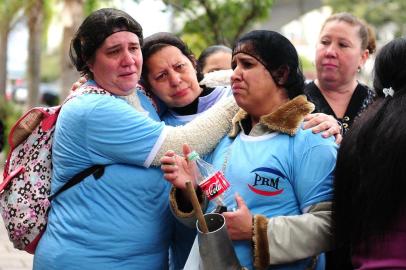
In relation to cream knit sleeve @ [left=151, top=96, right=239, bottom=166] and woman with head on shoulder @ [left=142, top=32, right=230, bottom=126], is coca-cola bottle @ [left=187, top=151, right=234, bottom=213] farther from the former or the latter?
woman with head on shoulder @ [left=142, top=32, right=230, bottom=126]

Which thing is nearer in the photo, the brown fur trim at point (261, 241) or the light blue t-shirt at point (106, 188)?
the brown fur trim at point (261, 241)

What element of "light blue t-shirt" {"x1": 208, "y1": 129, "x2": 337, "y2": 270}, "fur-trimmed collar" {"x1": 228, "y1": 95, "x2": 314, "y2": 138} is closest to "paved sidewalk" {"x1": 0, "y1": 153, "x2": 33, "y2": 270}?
"light blue t-shirt" {"x1": 208, "y1": 129, "x2": 337, "y2": 270}

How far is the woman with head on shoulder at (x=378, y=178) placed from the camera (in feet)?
7.51

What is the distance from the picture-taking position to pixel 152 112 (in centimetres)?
322

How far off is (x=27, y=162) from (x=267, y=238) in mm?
1235

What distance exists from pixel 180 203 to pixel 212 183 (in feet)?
1.16

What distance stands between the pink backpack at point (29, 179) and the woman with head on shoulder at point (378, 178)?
4.22ft

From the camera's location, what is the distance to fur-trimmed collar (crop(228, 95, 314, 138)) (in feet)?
8.95

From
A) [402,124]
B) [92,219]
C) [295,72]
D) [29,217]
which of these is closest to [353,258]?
[402,124]

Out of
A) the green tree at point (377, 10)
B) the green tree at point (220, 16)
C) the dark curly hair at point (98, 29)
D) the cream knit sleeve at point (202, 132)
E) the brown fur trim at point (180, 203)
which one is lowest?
the brown fur trim at point (180, 203)

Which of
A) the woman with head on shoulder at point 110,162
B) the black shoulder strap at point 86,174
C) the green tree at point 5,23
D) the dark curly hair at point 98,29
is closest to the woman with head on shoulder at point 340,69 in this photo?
the woman with head on shoulder at point 110,162

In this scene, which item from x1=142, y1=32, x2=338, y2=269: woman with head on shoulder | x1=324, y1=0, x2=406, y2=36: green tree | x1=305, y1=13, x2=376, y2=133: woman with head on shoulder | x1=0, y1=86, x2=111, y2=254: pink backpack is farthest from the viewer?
x1=324, y1=0, x2=406, y2=36: green tree

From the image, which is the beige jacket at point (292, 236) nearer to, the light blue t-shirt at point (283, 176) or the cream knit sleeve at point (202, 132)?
the light blue t-shirt at point (283, 176)

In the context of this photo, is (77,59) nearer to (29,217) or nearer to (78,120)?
(78,120)
